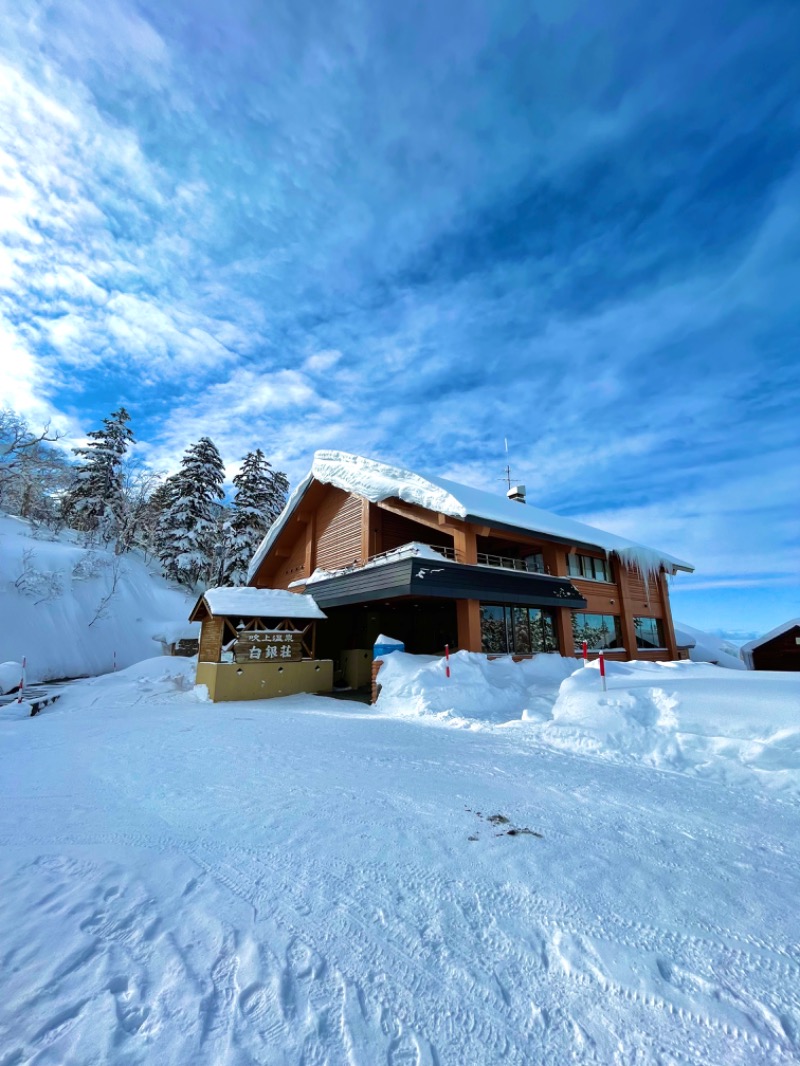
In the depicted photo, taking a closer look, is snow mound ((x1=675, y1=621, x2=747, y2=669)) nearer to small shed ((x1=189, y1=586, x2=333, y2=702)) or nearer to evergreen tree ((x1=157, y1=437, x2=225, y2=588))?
small shed ((x1=189, y1=586, x2=333, y2=702))

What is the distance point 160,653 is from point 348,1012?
1071 inches

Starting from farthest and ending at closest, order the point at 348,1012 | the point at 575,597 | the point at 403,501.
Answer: the point at 575,597 < the point at 403,501 < the point at 348,1012

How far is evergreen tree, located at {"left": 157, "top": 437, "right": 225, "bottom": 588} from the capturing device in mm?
30141

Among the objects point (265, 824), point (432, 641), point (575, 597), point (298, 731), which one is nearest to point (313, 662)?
point (432, 641)

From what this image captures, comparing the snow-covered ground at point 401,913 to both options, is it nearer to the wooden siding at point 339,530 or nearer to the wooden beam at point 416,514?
the wooden beam at point 416,514

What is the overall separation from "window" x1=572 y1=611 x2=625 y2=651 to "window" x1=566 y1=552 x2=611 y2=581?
1.42m

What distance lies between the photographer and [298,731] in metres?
7.85

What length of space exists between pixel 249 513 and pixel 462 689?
77.7 ft

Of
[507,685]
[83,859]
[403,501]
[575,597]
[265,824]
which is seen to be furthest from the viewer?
[575,597]

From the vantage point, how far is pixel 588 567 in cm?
1791

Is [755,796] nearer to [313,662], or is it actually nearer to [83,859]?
[83,859]

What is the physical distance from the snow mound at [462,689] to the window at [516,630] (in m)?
1.61

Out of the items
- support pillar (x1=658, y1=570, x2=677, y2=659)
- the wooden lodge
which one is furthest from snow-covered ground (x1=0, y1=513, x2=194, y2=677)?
support pillar (x1=658, y1=570, x2=677, y2=659)

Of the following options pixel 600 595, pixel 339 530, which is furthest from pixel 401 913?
pixel 600 595
